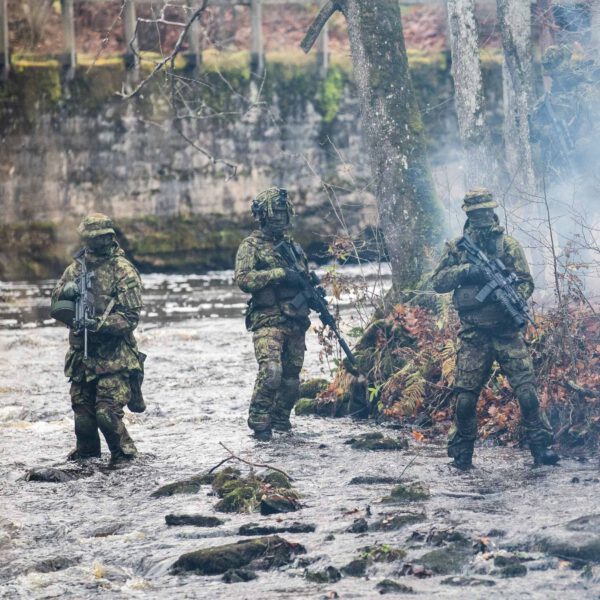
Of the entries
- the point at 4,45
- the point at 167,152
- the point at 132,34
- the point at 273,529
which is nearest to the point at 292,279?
the point at 273,529

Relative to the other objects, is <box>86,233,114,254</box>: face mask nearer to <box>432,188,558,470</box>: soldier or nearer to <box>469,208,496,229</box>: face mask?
<box>432,188,558,470</box>: soldier

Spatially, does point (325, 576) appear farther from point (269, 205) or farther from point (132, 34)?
point (132, 34)

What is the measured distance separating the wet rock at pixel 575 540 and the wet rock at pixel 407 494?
1270 millimetres

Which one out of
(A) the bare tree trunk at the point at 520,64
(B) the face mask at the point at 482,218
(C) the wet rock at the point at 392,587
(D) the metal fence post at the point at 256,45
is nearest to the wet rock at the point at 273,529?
(C) the wet rock at the point at 392,587

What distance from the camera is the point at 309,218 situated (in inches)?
979

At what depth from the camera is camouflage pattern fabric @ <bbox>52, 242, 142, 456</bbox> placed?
10805 millimetres

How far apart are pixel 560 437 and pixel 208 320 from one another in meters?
9.55

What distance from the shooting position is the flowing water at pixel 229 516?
25.0ft

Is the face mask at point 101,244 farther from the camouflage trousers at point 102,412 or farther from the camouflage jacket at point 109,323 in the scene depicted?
the camouflage trousers at point 102,412

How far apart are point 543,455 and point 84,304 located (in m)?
3.79

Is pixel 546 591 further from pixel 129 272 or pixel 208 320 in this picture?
pixel 208 320

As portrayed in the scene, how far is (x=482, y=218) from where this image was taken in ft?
33.7

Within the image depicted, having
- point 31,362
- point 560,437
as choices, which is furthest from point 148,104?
point 560,437

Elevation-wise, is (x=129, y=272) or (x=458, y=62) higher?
(x=458, y=62)
